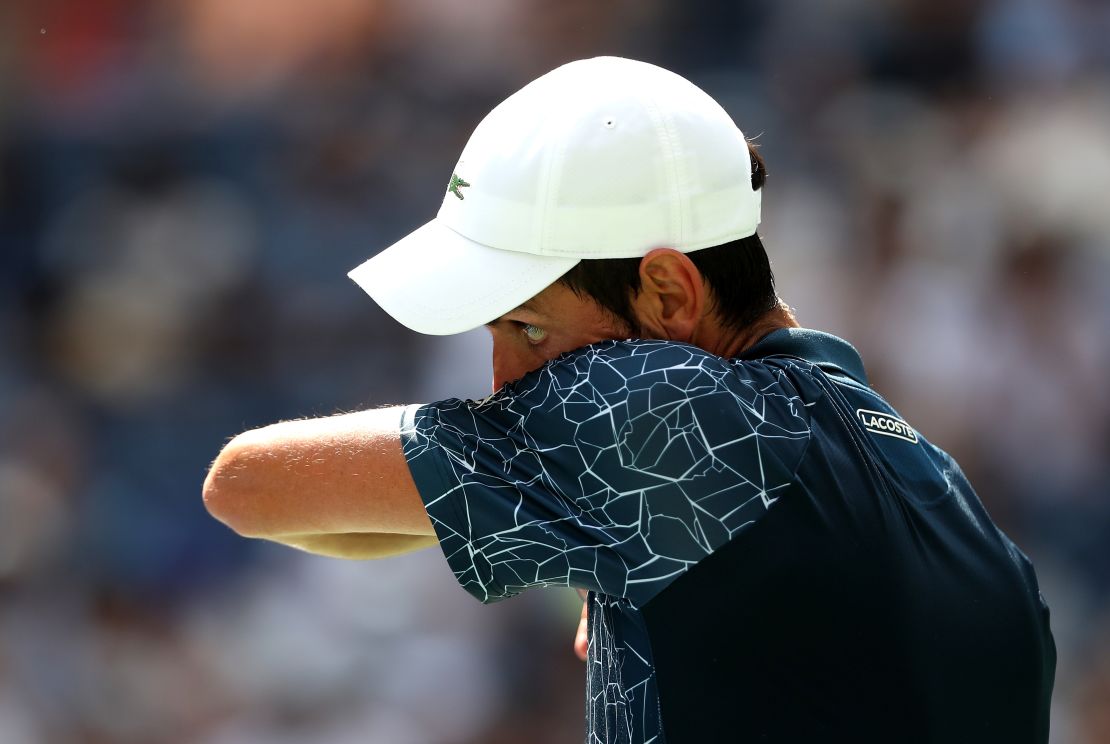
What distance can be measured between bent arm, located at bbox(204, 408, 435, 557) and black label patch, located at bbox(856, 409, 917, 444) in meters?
0.55

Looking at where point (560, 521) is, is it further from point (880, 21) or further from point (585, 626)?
point (880, 21)

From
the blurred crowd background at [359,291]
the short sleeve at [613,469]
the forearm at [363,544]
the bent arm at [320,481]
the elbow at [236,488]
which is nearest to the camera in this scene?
the short sleeve at [613,469]

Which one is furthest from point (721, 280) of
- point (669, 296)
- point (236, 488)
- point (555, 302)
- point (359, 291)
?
point (359, 291)

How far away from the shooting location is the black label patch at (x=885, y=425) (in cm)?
157

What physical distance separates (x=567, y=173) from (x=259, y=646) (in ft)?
11.7

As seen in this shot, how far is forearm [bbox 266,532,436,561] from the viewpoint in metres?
1.91

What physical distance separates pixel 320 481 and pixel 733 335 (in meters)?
0.58

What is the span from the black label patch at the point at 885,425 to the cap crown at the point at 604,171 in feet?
0.93

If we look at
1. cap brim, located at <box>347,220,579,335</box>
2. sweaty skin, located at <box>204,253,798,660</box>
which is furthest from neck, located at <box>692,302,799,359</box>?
cap brim, located at <box>347,220,579,335</box>

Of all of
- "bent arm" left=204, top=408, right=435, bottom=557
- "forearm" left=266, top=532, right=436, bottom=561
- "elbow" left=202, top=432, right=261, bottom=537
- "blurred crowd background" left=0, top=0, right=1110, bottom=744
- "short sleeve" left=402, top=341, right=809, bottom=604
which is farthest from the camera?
"blurred crowd background" left=0, top=0, right=1110, bottom=744

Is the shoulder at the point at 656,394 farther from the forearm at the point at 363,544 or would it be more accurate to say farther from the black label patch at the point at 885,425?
the forearm at the point at 363,544

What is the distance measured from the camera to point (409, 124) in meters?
5.34

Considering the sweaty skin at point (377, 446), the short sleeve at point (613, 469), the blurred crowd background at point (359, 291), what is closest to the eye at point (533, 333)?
the sweaty skin at point (377, 446)

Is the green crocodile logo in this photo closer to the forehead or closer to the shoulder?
the forehead
